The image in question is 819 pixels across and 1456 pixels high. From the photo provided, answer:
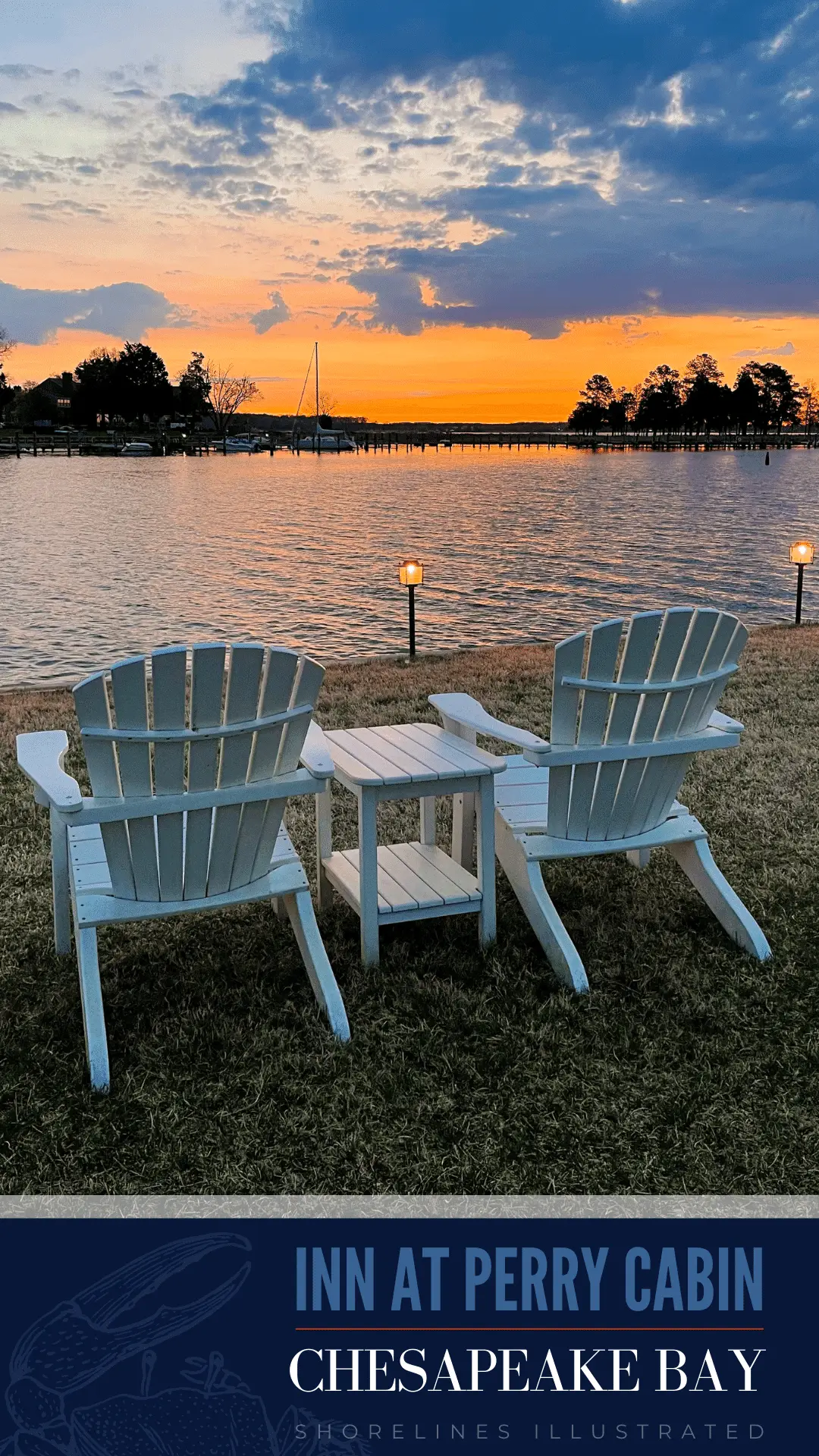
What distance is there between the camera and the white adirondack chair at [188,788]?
2.74 m

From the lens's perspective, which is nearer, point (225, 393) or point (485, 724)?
point (485, 724)

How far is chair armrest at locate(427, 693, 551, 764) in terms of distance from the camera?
3.15m

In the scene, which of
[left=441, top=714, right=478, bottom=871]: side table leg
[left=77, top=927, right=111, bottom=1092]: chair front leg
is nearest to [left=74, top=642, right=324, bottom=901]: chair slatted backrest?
[left=77, top=927, right=111, bottom=1092]: chair front leg

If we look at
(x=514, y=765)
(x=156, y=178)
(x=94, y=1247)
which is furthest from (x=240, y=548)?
(x=94, y=1247)

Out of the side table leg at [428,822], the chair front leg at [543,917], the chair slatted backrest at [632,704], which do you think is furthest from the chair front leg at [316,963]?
the side table leg at [428,822]

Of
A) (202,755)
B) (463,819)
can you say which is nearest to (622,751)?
(463,819)

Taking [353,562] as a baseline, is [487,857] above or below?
above

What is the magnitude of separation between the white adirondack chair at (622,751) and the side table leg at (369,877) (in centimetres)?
44

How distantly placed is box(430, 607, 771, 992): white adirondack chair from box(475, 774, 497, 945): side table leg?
64 millimetres

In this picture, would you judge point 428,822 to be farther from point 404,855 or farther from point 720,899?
point 720,899

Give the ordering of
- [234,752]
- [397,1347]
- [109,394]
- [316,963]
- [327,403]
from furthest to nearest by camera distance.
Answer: [327,403] → [109,394] → [316,963] → [234,752] → [397,1347]

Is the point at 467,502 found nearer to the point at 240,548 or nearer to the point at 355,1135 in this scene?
the point at 240,548

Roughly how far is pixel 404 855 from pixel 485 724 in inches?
25.9

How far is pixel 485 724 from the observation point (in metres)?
3.48
